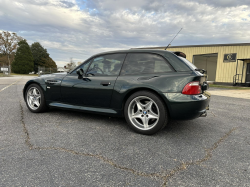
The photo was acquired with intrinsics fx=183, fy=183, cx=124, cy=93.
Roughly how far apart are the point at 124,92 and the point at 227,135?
1878 mm

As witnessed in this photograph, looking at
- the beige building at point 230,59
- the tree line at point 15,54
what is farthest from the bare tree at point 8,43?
the beige building at point 230,59

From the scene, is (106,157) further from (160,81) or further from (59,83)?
(59,83)

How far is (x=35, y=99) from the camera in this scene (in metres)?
4.24

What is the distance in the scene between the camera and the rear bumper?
270 centimetres

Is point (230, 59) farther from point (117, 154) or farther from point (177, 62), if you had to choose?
point (117, 154)

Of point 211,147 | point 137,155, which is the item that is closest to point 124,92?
point 137,155

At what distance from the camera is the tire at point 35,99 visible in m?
4.07

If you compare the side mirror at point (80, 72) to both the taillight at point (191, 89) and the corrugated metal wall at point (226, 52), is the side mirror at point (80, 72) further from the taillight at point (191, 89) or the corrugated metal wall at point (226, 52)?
the corrugated metal wall at point (226, 52)

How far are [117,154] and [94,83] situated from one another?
1548mm

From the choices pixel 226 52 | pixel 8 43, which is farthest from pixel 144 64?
pixel 8 43

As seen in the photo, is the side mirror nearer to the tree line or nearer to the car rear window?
the car rear window

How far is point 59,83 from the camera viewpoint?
3.82 metres

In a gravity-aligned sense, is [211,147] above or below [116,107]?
below

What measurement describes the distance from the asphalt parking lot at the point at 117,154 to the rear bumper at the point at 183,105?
39 cm
